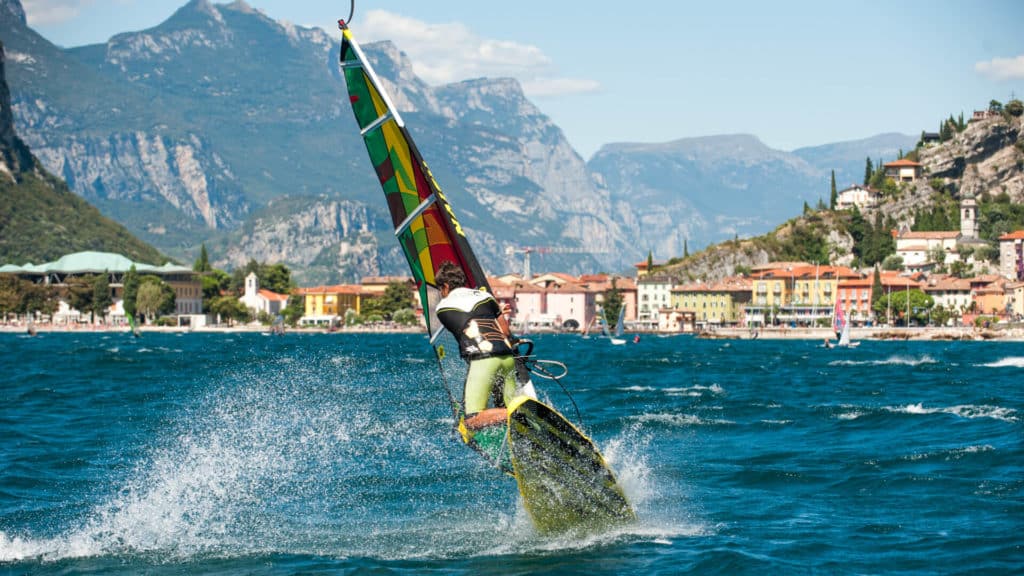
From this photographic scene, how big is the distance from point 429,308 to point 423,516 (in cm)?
331

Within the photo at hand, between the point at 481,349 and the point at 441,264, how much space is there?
67.4 inches

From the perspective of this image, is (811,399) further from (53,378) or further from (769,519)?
(53,378)

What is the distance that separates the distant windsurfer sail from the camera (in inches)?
629

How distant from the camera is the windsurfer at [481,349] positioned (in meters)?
15.7

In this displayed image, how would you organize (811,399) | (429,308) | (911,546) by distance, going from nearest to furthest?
1. (911,546)
2. (429,308)
3. (811,399)

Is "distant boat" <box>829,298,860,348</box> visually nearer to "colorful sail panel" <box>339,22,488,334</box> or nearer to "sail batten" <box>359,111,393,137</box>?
"colorful sail panel" <box>339,22,488,334</box>

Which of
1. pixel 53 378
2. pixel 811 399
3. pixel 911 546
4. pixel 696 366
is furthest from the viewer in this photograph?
pixel 696 366

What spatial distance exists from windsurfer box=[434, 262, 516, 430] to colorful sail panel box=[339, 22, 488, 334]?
2.83 ft

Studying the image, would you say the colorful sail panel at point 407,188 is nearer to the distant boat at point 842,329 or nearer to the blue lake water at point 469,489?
the blue lake water at point 469,489

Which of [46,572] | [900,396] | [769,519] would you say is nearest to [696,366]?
[900,396]

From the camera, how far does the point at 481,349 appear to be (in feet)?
51.5

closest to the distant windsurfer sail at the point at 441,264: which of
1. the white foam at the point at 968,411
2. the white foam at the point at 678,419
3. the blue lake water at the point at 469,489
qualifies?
the blue lake water at the point at 469,489

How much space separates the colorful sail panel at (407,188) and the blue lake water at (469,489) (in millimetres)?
3693

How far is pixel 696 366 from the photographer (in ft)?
261
